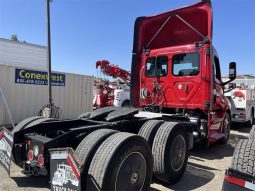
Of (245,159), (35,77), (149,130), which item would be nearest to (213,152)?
(149,130)

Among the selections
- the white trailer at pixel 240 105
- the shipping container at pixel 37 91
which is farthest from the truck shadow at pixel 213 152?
the shipping container at pixel 37 91

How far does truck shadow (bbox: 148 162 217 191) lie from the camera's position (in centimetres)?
414

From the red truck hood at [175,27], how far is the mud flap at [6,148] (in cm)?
463

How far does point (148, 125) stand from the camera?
4434 mm

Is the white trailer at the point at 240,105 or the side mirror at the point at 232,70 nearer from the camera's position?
the side mirror at the point at 232,70

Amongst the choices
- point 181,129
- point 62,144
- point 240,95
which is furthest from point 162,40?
point 240,95

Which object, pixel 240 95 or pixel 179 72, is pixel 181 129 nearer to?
pixel 179 72

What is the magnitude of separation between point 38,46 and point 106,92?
9.75m

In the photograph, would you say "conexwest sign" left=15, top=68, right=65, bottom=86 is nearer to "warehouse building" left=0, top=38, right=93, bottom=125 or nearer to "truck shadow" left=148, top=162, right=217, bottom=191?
"warehouse building" left=0, top=38, right=93, bottom=125

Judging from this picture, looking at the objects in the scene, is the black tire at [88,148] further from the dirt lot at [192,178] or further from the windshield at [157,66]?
the windshield at [157,66]

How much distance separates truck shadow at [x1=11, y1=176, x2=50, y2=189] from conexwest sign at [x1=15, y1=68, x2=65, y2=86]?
642 centimetres

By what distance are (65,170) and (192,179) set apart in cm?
262

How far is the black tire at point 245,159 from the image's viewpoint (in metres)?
2.59

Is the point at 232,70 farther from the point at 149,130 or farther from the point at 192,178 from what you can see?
the point at 149,130
